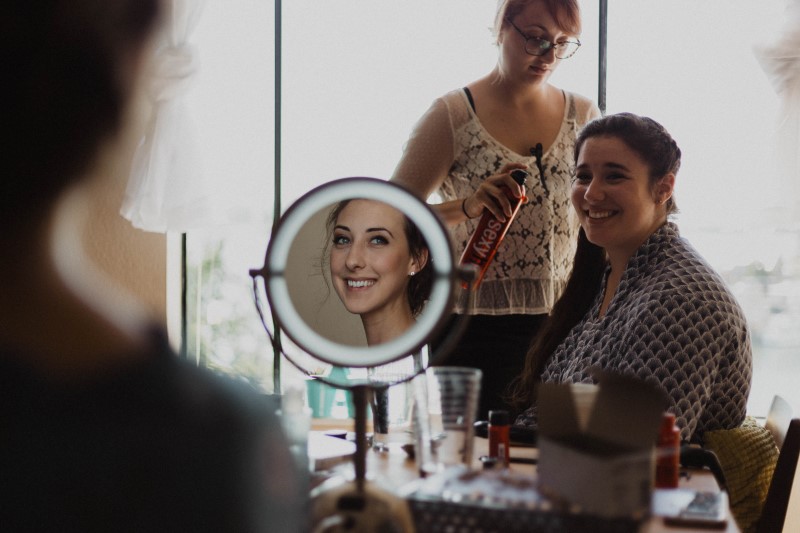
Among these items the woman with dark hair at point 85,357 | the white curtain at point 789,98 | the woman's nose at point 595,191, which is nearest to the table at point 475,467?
the woman with dark hair at point 85,357

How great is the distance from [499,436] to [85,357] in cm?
79

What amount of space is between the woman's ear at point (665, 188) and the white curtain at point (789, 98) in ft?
5.00

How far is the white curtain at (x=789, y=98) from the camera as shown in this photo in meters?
3.10

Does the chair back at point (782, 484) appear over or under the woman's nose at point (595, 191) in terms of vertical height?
under

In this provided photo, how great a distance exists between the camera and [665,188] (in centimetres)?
180

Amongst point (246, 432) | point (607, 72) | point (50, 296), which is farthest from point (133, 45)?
point (607, 72)

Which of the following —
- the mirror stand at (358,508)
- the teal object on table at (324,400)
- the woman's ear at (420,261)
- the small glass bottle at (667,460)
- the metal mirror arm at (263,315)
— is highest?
the woman's ear at (420,261)

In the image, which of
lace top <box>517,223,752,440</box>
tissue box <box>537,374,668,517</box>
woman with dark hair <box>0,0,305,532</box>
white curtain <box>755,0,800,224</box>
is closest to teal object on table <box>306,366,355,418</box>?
lace top <box>517,223,752,440</box>

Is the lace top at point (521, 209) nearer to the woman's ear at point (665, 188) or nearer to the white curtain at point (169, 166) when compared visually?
the woman's ear at point (665, 188)

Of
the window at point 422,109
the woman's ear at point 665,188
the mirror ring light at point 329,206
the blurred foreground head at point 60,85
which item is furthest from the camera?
the window at point 422,109

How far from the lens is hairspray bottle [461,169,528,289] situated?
182 centimetres

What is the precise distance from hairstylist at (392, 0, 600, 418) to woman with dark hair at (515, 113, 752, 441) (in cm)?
16

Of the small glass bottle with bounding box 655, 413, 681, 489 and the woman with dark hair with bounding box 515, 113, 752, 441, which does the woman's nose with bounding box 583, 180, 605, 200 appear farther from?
the small glass bottle with bounding box 655, 413, 681, 489

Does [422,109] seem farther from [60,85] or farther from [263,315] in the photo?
[60,85]
